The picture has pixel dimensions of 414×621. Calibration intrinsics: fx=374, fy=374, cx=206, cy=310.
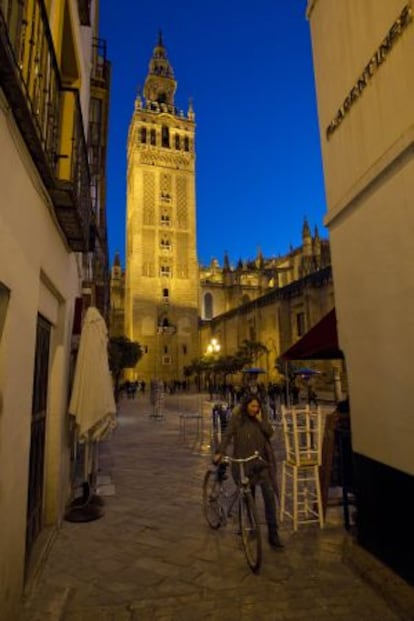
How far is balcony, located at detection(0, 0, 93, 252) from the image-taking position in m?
2.16

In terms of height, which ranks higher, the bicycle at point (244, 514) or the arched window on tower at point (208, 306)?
the arched window on tower at point (208, 306)

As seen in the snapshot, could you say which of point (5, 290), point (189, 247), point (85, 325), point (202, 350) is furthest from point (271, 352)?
point (5, 290)

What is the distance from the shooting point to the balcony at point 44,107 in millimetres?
2156

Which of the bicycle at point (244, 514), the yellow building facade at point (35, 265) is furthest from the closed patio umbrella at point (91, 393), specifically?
the bicycle at point (244, 514)

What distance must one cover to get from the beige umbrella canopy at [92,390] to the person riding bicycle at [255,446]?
1.67 metres

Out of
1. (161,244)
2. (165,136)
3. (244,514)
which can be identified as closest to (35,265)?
(244,514)

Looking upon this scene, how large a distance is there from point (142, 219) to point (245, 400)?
47473mm

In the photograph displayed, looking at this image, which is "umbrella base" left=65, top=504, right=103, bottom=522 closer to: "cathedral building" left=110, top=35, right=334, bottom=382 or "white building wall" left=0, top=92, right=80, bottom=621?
"white building wall" left=0, top=92, right=80, bottom=621

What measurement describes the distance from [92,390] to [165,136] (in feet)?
183

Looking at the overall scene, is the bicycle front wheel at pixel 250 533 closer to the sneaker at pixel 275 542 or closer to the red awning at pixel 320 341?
the sneaker at pixel 275 542

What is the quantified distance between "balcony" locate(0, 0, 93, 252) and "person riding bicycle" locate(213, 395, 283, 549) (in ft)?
9.13

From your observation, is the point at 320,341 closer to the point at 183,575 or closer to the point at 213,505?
the point at 213,505

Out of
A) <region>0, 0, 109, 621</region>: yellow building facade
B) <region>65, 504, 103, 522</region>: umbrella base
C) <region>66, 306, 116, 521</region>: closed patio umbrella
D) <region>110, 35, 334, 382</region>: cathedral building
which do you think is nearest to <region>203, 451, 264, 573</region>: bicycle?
<region>65, 504, 103, 522</region>: umbrella base

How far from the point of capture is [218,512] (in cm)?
450
